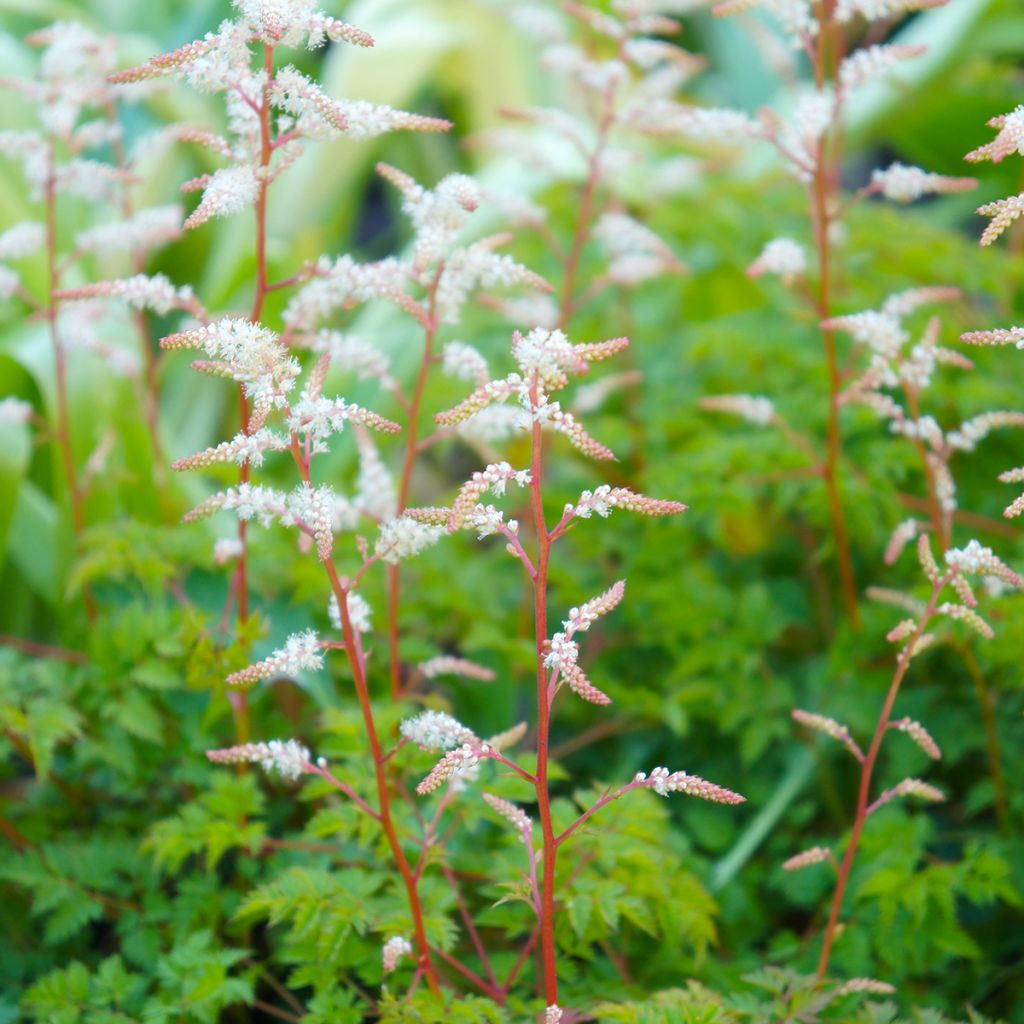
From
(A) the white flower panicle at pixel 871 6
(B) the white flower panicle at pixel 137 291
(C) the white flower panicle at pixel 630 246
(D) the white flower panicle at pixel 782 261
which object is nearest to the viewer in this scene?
(B) the white flower panicle at pixel 137 291

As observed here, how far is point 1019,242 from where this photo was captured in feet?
9.55

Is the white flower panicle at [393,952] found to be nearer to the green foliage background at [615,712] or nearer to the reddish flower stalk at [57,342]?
the green foliage background at [615,712]

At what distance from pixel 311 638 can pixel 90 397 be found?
148 centimetres

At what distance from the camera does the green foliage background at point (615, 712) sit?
4.78ft

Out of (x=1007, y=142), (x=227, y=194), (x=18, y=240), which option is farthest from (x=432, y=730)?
(x=18, y=240)

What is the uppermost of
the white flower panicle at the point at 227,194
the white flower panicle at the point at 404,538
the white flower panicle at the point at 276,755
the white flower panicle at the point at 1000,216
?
the white flower panicle at the point at 1000,216

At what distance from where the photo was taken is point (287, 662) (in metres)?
1.13

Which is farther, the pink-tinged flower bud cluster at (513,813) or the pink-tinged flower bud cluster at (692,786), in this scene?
the pink-tinged flower bud cluster at (513,813)

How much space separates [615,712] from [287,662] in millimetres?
1059

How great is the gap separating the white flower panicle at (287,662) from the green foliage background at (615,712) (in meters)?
0.35

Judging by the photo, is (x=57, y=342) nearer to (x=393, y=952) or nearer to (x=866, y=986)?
(x=393, y=952)

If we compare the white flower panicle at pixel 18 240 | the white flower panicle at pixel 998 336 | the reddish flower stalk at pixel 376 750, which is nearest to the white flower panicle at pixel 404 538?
the reddish flower stalk at pixel 376 750

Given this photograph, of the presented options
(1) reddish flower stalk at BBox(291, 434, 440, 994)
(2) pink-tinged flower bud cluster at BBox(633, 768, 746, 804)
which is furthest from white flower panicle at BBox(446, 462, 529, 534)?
(2) pink-tinged flower bud cluster at BBox(633, 768, 746, 804)

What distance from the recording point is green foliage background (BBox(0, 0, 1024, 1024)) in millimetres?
1456
